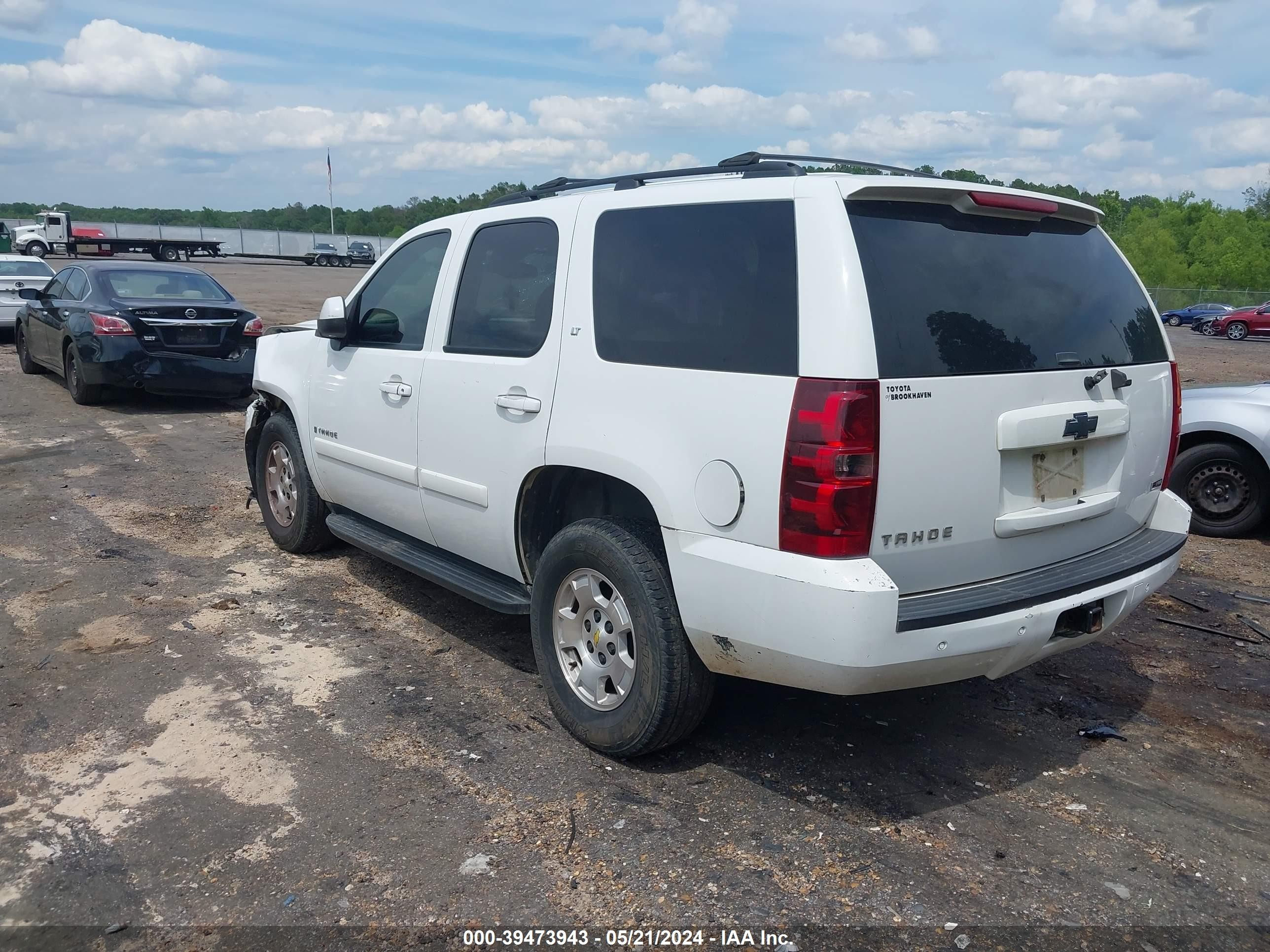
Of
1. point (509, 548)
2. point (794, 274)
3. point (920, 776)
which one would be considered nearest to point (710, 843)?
point (920, 776)

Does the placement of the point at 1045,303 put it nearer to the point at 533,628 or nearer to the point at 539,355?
the point at 539,355

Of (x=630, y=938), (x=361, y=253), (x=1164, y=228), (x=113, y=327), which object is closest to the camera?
(x=630, y=938)

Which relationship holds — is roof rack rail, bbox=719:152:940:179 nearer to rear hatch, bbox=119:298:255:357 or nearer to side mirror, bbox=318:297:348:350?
side mirror, bbox=318:297:348:350

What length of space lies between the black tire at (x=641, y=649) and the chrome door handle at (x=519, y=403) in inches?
19.4

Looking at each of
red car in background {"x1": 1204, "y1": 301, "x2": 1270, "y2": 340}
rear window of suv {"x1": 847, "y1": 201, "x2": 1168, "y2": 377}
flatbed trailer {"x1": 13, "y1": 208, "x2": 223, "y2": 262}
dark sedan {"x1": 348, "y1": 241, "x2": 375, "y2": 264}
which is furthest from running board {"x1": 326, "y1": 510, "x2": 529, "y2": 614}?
dark sedan {"x1": 348, "y1": 241, "x2": 375, "y2": 264}

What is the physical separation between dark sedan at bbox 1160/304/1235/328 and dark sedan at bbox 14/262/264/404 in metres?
44.4

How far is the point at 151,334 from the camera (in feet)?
35.7

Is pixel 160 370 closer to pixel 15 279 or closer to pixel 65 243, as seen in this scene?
pixel 15 279

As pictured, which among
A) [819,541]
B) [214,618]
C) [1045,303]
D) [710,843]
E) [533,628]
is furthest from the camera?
[214,618]

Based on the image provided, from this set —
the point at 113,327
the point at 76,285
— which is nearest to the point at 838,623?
the point at 113,327

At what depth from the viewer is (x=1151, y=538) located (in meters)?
4.10

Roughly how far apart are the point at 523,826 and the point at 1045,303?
2536 millimetres

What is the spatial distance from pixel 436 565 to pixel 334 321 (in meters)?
1.44

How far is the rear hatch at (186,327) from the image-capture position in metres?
10.9
